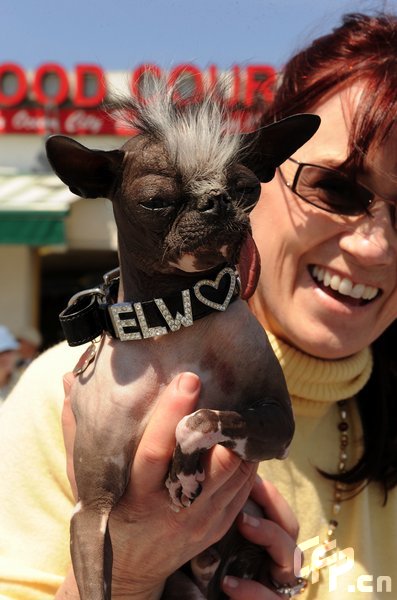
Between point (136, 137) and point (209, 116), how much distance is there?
5.0 inches

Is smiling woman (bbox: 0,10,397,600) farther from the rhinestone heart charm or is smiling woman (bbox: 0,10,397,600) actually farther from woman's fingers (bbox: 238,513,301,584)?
the rhinestone heart charm

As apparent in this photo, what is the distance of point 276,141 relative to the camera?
4.18 feet

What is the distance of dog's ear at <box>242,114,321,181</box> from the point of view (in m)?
1.25

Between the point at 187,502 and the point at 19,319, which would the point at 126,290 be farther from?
the point at 19,319

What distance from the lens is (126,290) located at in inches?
50.3

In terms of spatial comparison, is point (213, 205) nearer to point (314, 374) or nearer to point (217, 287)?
point (217, 287)

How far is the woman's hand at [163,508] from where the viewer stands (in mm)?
1218

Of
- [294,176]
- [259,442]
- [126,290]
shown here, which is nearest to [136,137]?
[126,290]

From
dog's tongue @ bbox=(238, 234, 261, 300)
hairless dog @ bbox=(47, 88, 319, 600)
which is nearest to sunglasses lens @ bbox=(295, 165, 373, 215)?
dog's tongue @ bbox=(238, 234, 261, 300)

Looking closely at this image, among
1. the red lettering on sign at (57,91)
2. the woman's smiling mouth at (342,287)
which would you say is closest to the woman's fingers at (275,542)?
the woman's smiling mouth at (342,287)

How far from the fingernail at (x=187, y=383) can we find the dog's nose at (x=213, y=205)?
10.7 inches

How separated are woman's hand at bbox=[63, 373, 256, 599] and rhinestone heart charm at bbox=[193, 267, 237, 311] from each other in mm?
124

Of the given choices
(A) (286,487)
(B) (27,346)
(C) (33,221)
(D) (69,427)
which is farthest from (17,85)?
(D) (69,427)

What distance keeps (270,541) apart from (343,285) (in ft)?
2.13
